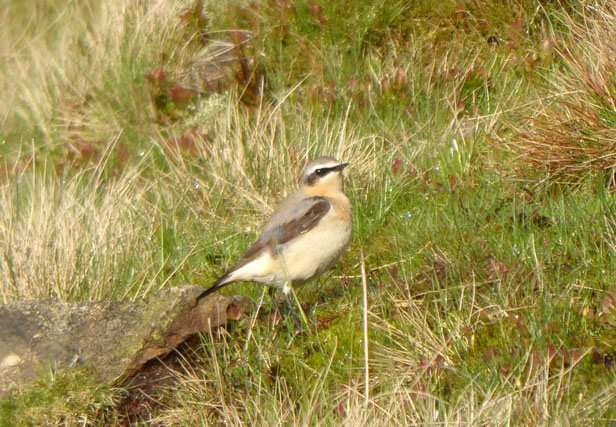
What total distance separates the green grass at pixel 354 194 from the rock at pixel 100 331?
19 cm

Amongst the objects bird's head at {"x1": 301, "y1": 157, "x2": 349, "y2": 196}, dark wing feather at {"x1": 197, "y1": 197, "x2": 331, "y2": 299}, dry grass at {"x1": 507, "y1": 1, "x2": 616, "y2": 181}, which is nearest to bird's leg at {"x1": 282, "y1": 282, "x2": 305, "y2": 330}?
dark wing feather at {"x1": 197, "y1": 197, "x2": 331, "y2": 299}

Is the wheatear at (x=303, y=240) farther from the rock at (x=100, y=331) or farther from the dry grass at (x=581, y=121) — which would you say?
the dry grass at (x=581, y=121)

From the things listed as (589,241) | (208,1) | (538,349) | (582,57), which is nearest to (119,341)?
(538,349)

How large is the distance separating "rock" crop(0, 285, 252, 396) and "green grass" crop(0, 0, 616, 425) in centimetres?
19

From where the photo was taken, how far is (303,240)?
6715 mm

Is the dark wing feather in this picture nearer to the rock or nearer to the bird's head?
the bird's head

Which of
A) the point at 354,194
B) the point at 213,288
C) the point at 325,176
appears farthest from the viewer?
the point at 354,194

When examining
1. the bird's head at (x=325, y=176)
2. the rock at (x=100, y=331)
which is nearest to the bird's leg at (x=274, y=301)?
the rock at (x=100, y=331)

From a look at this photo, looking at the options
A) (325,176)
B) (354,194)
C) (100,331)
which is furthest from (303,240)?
(100,331)

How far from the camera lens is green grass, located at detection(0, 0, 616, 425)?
5.14 metres

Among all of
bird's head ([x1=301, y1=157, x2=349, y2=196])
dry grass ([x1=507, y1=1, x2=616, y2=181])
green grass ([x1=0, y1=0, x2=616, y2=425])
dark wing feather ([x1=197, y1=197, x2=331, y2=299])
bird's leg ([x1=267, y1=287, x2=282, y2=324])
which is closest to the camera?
green grass ([x1=0, y1=0, x2=616, y2=425])

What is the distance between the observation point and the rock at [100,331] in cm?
566

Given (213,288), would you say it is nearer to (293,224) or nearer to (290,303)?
(290,303)

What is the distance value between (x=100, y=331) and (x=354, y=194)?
2523 mm
